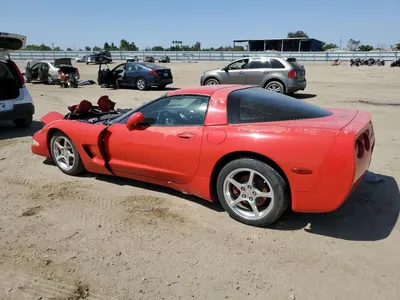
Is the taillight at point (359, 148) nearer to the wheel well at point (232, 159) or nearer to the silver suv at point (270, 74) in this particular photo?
the wheel well at point (232, 159)

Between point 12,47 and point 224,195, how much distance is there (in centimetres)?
633

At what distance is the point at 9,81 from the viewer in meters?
7.83

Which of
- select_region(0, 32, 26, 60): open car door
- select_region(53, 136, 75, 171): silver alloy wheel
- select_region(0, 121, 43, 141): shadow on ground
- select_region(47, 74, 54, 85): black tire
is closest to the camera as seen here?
select_region(53, 136, 75, 171): silver alloy wheel

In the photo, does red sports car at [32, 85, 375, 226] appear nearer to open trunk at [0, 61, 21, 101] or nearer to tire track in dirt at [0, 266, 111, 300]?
tire track in dirt at [0, 266, 111, 300]

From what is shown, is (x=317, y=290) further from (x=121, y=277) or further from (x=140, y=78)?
(x=140, y=78)

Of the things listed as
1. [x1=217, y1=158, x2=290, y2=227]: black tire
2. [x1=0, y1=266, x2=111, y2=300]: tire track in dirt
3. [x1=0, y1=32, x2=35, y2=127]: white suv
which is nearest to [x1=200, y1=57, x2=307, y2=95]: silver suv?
[x1=0, y1=32, x2=35, y2=127]: white suv

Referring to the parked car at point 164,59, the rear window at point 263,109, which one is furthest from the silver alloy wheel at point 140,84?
the parked car at point 164,59

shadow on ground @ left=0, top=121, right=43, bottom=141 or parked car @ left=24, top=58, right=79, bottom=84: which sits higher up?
parked car @ left=24, top=58, right=79, bottom=84

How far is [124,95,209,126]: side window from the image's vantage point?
3729 millimetres

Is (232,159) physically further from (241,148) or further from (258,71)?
(258,71)

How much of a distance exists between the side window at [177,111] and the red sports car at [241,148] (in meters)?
0.01

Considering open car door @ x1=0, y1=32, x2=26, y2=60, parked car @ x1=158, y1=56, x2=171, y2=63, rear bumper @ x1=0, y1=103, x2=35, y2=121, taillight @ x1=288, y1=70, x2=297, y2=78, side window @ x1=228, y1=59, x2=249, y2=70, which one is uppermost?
parked car @ x1=158, y1=56, x2=171, y2=63

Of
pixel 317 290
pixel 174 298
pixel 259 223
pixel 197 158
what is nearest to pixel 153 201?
pixel 197 158

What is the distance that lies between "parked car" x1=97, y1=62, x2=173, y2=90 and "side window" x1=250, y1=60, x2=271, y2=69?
4.87 metres
